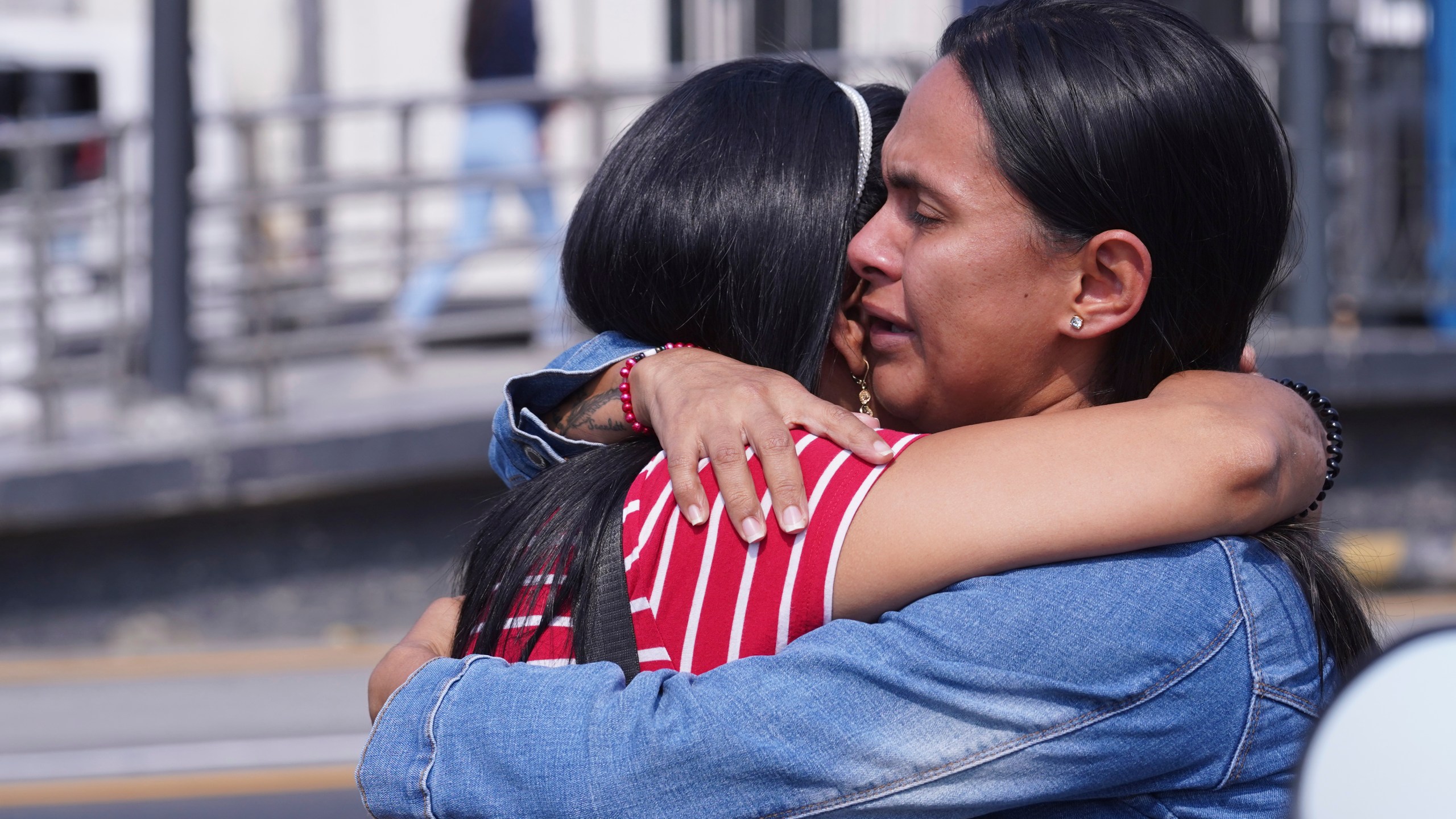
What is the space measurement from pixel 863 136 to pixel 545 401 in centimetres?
53

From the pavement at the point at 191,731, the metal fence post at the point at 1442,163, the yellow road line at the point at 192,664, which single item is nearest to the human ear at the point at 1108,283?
the pavement at the point at 191,731

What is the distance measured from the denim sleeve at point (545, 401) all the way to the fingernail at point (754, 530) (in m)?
0.45

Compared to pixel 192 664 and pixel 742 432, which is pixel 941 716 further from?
pixel 192 664

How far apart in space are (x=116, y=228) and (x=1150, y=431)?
19.2 feet

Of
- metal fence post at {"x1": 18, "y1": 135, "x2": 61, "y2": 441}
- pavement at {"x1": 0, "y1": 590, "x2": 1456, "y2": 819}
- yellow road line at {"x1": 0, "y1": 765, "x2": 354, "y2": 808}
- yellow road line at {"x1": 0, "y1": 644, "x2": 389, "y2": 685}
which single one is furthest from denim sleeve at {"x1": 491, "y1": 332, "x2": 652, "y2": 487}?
metal fence post at {"x1": 18, "y1": 135, "x2": 61, "y2": 441}

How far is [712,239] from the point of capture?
161 centimetres

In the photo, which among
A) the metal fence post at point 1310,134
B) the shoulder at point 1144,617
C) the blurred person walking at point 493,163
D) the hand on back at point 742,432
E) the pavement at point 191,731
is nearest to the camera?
the shoulder at point 1144,617

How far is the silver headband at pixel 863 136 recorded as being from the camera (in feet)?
5.47

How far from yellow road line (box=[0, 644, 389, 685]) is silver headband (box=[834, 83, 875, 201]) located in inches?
174

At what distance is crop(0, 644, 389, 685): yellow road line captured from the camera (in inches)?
223

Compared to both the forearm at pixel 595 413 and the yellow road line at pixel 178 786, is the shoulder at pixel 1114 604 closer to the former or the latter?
the forearm at pixel 595 413

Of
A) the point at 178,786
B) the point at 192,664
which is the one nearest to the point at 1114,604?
the point at 178,786

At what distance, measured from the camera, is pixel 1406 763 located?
2.61ft

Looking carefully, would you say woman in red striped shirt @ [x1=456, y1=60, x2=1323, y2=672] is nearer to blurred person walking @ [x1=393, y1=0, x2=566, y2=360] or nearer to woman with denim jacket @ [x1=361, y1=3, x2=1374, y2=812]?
woman with denim jacket @ [x1=361, y1=3, x2=1374, y2=812]
